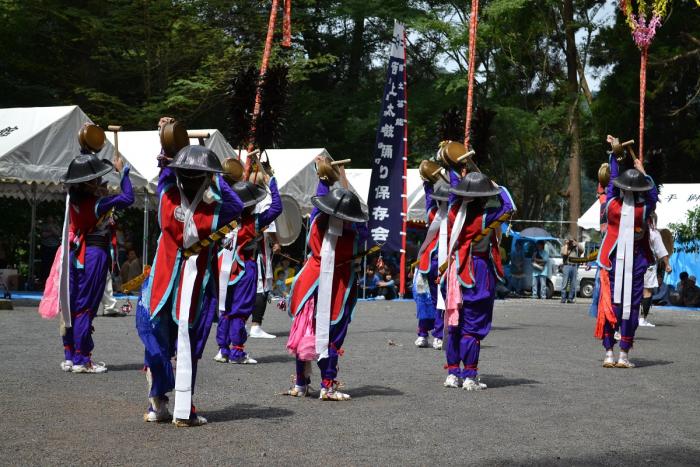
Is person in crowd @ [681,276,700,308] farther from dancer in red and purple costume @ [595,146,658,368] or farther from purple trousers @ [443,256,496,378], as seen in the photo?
purple trousers @ [443,256,496,378]

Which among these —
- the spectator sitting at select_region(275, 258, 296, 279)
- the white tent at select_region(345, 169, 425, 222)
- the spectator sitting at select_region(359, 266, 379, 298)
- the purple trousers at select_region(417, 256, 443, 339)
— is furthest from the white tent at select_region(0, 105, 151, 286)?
the spectator sitting at select_region(359, 266, 379, 298)

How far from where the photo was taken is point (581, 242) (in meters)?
32.7

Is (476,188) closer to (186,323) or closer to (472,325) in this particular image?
(472,325)

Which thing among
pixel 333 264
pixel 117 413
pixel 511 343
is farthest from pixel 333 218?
pixel 511 343

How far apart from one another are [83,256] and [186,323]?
11.1ft

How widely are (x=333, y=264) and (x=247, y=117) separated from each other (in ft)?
9.94

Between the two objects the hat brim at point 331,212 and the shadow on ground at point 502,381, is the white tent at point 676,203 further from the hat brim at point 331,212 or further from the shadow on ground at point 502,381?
the hat brim at point 331,212

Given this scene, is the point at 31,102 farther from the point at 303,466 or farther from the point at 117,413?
the point at 303,466

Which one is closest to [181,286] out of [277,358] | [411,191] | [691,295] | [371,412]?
[371,412]

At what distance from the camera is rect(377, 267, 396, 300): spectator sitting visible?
27.5 metres

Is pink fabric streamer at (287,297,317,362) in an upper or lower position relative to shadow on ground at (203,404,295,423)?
upper

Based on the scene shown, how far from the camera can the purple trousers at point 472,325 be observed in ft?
31.8

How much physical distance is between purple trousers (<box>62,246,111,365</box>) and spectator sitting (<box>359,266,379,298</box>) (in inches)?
669

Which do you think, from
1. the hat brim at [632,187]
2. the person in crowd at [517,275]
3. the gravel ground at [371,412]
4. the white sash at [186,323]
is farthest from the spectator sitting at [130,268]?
the white sash at [186,323]
